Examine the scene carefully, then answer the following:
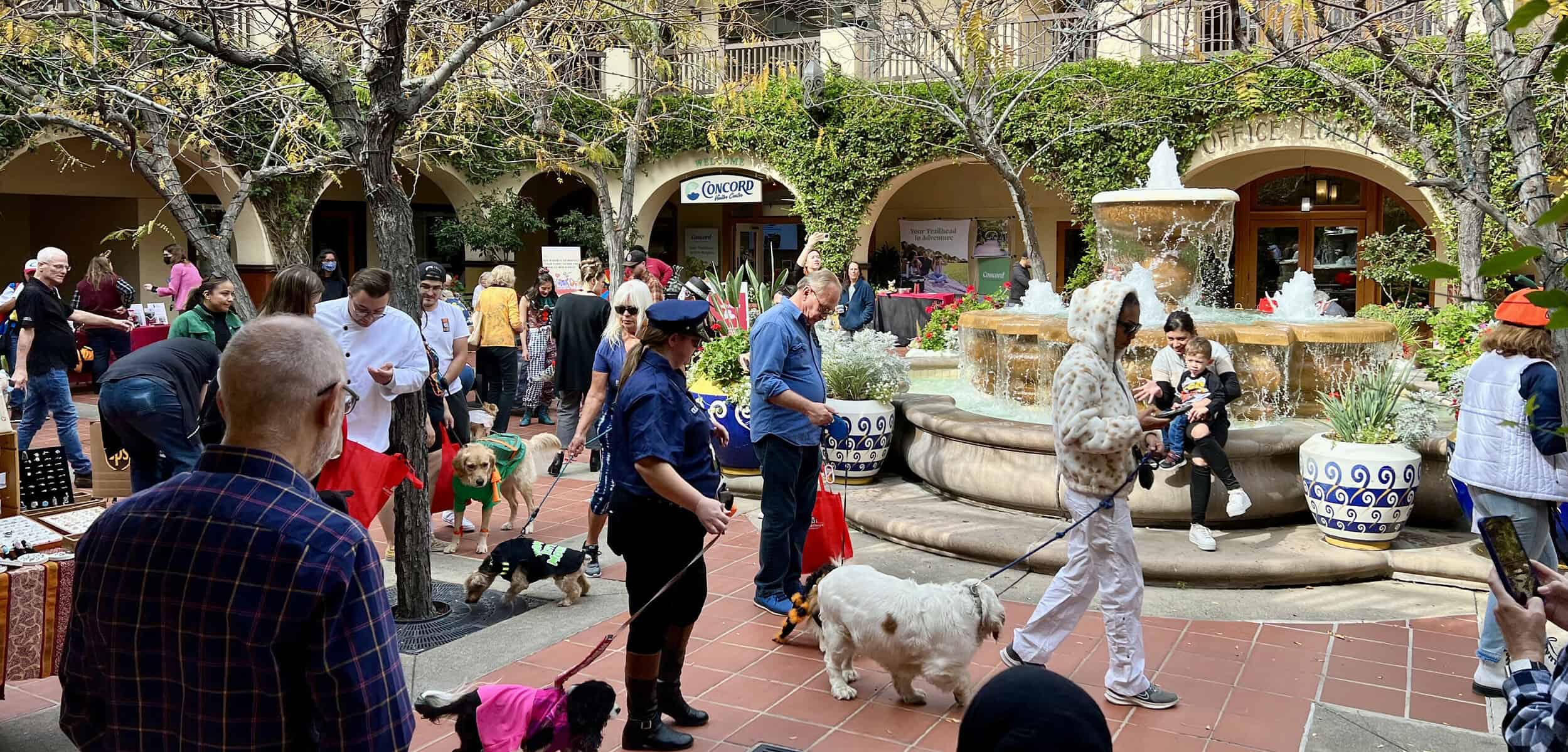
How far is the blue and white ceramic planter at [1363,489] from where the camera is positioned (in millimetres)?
6145

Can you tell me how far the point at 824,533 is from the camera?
5.73 m

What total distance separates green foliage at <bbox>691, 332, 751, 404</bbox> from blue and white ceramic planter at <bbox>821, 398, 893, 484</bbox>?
1.01 m

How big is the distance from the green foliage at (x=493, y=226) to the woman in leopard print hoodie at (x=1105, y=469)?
61.6ft

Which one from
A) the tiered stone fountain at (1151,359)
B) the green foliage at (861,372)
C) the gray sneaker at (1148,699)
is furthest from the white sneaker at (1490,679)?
the green foliage at (861,372)

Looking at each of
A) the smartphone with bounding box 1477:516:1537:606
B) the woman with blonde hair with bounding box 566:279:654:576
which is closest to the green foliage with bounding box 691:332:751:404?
the woman with blonde hair with bounding box 566:279:654:576

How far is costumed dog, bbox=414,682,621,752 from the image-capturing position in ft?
11.3

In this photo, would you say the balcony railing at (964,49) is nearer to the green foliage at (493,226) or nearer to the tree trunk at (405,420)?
the green foliage at (493,226)

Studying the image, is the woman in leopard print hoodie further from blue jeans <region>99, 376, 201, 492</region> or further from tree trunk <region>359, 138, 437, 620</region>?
blue jeans <region>99, 376, 201, 492</region>

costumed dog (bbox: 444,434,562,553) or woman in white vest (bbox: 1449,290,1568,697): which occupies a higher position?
woman in white vest (bbox: 1449,290,1568,697)

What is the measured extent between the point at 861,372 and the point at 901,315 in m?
11.5

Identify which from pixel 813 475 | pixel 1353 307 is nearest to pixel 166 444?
→ pixel 813 475

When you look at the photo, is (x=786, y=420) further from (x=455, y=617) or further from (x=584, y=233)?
(x=584, y=233)

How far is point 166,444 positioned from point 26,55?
441 cm

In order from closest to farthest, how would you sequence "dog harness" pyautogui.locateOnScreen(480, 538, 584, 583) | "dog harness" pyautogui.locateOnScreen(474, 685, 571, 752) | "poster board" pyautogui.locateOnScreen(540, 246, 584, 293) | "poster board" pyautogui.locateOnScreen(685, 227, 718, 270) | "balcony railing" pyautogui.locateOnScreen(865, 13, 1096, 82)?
1. "dog harness" pyautogui.locateOnScreen(474, 685, 571, 752)
2. "dog harness" pyautogui.locateOnScreen(480, 538, 584, 583)
3. "balcony railing" pyautogui.locateOnScreen(865, 13, 1096, 82)
4. "poster board" pyautogui.locateOnScreen(540, 246, 584, 293)
5. "poster board" pyautogui.locateOnScreen(685, 227, 718, 270)
